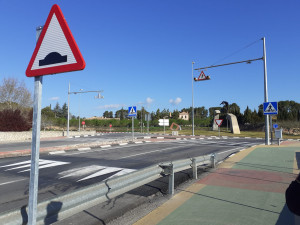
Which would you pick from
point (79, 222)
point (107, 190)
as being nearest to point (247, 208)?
point (107, 190)

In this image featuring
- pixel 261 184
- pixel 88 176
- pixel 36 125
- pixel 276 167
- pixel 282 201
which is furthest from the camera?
pixel 276 167

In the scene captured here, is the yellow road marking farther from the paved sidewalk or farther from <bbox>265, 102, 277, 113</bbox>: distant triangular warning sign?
<bbox>265, 102, 277, 113</bbox>: distant triangular warning sign

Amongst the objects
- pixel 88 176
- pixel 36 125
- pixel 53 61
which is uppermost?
pixel 53 61

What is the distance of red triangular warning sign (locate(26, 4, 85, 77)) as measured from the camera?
7.32 ft

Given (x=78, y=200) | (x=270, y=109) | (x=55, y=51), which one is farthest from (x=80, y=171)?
(x=270, y=109)

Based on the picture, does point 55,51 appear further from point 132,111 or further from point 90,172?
point 132,111

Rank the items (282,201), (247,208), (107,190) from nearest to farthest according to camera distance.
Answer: (107,190), (247,208), (282,201)

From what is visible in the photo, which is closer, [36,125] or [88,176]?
[36,125]

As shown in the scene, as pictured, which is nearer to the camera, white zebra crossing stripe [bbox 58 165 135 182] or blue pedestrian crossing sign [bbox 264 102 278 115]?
white zebra crossing stripe [bbox 58 165 135 182]

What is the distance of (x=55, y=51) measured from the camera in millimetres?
2344

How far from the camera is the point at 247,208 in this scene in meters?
4.45

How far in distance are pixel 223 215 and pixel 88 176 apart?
4836mm

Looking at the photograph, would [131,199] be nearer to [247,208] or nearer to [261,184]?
[247,208]

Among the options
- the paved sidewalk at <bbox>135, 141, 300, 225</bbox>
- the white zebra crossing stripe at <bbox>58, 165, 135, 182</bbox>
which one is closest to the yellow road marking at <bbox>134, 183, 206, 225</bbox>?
the paved sidewalk at <bbox>135, 141, 300, 225</bbox>
